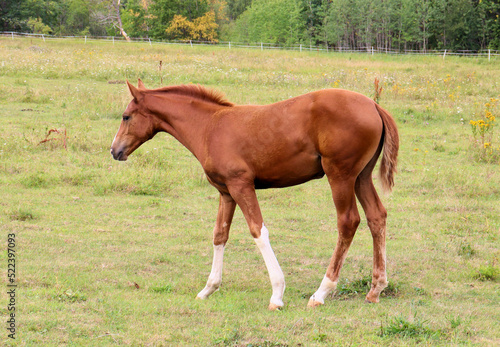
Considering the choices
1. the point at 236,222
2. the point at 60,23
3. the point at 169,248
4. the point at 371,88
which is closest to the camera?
the point at 169,248

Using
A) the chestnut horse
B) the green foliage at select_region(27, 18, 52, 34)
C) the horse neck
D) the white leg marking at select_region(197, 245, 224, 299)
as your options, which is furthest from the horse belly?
the green foliage at select_region(27, 18, 52, 34)

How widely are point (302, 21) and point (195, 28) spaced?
18.0 m

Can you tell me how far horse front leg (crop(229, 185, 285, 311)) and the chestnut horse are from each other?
1cm

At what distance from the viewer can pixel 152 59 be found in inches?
1205

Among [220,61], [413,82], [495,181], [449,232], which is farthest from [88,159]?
[220,61]

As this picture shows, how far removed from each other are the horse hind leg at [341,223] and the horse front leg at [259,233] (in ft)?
1.29

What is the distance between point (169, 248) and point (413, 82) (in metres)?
18.2

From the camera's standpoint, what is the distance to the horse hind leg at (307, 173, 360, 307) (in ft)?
16.9

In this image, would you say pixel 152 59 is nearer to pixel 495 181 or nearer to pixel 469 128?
pixel 469 128

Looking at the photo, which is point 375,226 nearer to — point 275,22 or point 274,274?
point 274,274

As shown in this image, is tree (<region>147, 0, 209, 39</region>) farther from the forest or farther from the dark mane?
the dark mane

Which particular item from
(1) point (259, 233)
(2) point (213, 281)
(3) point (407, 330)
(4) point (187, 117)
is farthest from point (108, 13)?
(3) point (407, 330)

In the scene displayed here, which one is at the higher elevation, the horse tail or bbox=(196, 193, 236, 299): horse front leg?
the horse tail

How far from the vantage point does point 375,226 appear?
18.2 feet
